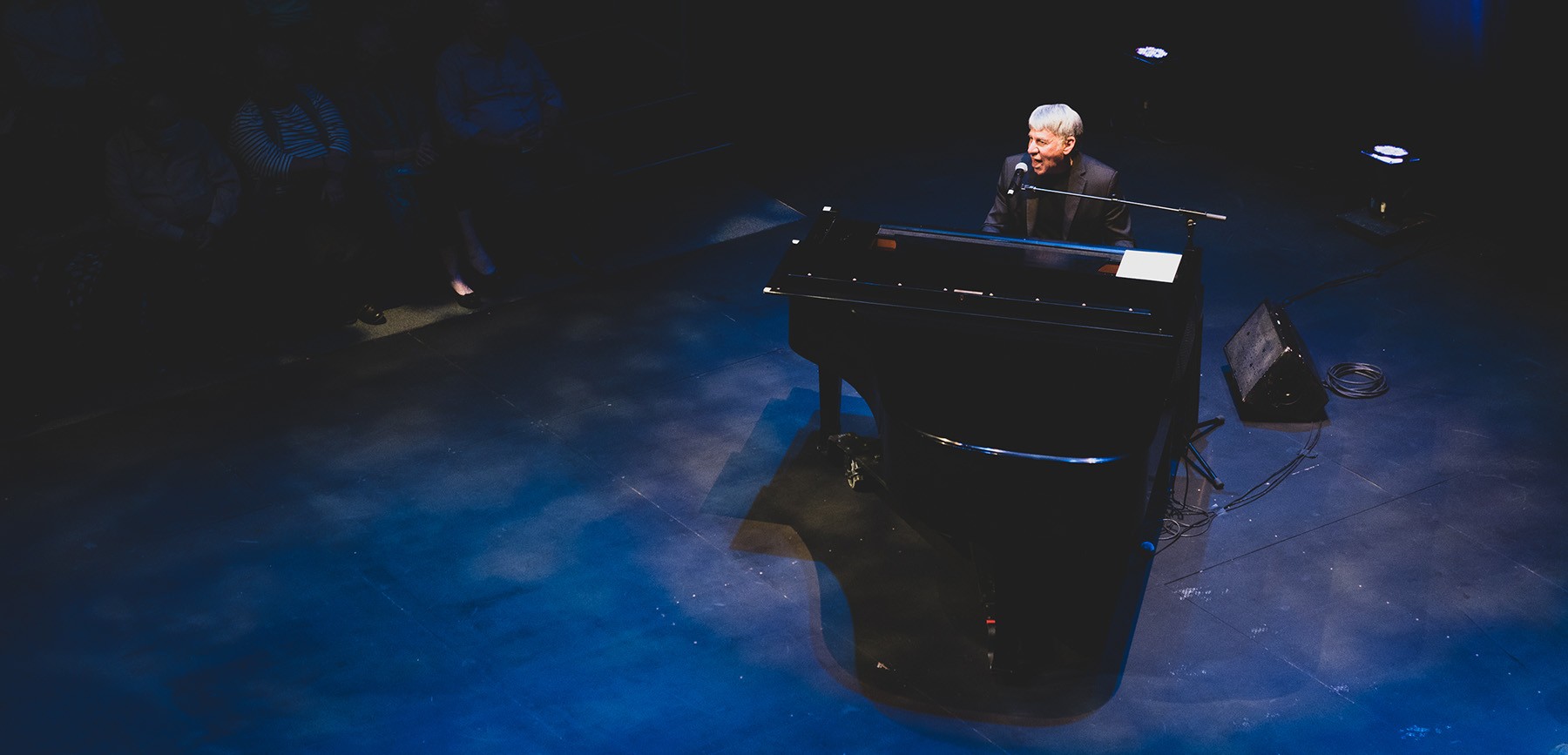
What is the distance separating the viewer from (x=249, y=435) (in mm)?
6137

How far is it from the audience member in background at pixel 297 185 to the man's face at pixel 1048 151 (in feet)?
10.2

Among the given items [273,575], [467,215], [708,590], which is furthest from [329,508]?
[467,215]

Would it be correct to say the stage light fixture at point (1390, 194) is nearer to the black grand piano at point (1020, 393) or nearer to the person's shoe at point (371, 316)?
the black grand piano at point (1020, 393)

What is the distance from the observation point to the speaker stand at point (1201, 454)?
18.6ft

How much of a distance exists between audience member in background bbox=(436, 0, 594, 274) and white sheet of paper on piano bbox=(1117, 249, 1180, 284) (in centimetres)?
319

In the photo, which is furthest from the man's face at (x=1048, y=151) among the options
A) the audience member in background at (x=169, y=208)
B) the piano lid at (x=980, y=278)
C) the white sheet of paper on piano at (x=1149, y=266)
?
the audience member in background at (x=169, y=208)

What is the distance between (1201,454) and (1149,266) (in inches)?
45.5

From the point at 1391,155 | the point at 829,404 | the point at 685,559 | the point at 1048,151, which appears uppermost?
the point at 1048,151

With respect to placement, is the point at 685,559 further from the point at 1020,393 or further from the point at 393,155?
the point at 393,155

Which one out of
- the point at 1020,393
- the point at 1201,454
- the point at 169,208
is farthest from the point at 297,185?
the point at 1201,454

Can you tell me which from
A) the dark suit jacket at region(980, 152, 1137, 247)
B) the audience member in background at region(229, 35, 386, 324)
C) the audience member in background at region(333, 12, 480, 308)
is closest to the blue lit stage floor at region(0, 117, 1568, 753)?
the audience member in background at region(229, 35, 386, 324)

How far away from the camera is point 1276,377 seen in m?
5.93

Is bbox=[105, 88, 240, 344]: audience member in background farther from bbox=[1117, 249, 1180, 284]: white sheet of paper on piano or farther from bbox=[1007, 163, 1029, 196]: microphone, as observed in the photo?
bbox=[1117, 249, 1180, 284]: white sheet of paper on piano

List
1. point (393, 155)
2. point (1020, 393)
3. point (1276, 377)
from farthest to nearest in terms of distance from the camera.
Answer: point (393, 155), point (1276, 377), point (1020, 393)
